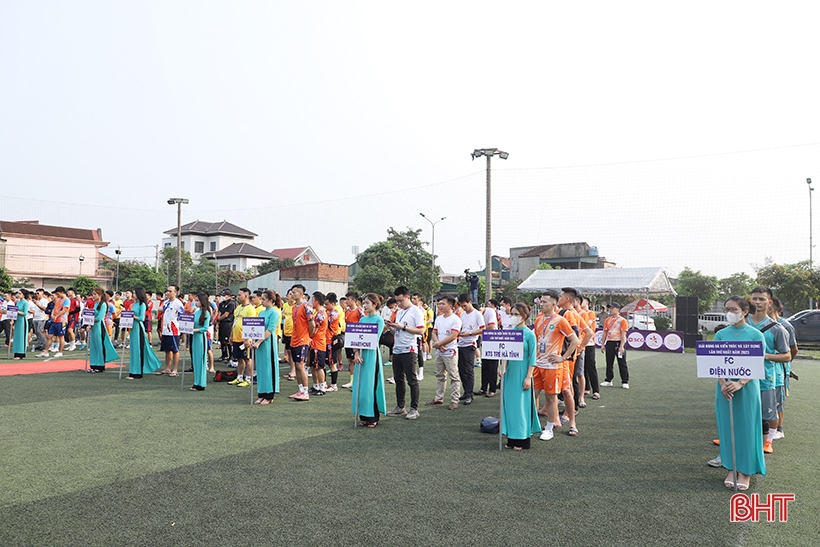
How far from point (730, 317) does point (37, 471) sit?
21.1 feet

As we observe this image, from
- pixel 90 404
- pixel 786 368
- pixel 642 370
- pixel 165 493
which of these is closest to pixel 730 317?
pixel 786 368

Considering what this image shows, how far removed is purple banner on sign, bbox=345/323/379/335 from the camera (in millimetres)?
6955

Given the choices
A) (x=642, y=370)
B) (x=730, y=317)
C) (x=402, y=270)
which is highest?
(x=402, y=270)

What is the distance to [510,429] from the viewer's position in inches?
239

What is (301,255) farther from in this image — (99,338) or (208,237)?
(99,338)

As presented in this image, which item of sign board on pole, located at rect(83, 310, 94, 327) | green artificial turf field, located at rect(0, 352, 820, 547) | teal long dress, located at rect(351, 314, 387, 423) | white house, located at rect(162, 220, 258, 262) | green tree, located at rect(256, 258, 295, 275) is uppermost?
white house, located at rect(162, 220, 258, 262)

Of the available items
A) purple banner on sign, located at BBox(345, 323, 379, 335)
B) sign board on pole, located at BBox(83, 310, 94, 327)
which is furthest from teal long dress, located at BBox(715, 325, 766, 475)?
sign board on pole, located at BBox(83, 310, 94, 327)

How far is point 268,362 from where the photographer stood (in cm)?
851

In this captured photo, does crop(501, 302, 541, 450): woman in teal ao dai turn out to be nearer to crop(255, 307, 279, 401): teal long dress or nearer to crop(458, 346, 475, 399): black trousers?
crop(458, 346, 475, 399): black trousers

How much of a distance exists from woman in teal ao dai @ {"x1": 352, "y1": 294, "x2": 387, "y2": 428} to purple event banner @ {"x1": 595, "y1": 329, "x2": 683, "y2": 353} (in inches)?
588

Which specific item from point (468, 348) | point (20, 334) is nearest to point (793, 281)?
point (468, 348)

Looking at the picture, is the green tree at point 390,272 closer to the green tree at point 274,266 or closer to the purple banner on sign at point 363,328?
the green tree at point 274,266

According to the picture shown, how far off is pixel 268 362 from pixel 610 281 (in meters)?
22.3

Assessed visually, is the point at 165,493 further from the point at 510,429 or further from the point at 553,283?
the point at 553,283
